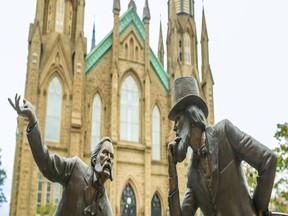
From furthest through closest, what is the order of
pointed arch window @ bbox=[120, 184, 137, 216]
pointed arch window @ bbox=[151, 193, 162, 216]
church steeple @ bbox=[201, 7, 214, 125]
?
1. church steeple @ bbox=[201, 7, 214, 125]
2. pointed arch window @ bbox=[151, 193, 162, 216]
3. pointed arch window @ bbox=[120, 184, 137, 216]

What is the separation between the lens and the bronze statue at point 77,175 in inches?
138

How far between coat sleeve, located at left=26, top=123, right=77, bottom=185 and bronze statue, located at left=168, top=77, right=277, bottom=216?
107 cm

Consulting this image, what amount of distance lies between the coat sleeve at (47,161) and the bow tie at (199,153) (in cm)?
119

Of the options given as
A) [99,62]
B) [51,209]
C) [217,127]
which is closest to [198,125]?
[217,127]

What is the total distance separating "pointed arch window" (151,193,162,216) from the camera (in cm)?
2423

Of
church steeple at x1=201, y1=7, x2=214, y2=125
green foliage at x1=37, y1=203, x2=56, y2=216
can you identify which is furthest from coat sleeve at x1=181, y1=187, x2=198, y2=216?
church steeple at x1=201, y1=7, x2=214, y2=125

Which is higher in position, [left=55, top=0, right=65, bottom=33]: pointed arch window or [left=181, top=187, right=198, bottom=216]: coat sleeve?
[left=55, top=0, right=65, bottom=33]: pointed arch window

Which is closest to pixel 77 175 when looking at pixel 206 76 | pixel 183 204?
pixel 183 204

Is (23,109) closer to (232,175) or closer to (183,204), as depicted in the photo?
(183,204)

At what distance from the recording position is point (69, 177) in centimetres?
374

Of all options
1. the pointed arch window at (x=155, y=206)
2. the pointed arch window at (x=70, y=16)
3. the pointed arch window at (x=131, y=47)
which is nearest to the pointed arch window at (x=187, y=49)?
the pointed arch window at (x=131, y=47)

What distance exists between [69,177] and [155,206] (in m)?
21.3

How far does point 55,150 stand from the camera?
2275 cm

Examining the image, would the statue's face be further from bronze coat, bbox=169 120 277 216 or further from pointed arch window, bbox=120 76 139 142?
pointed arch window, bbox=120 76 139 142
